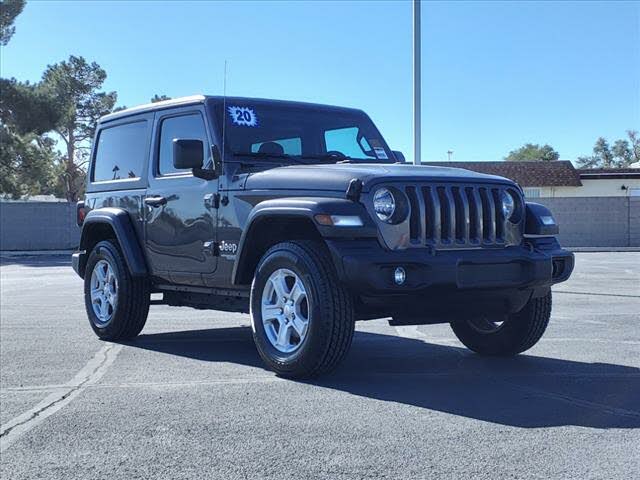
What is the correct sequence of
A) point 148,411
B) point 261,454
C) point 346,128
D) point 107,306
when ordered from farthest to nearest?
1. point 107,306
2. point 346,128
3. point 148,411
4. point 261,454

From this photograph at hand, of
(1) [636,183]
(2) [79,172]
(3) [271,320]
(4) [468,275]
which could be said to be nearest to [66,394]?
(3) [271,320]

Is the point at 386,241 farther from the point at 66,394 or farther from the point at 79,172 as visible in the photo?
the point at 79,172

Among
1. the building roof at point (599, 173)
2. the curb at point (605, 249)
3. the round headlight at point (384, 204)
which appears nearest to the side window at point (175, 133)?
the round headlight at point (384, 204)

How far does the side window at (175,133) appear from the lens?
691 cm

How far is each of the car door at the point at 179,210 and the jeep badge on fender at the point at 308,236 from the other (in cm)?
2

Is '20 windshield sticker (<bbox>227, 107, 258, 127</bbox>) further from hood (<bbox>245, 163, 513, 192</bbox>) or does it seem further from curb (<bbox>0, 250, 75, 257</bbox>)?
curb (<bbox>0, 250, 75, 257</bbox>)

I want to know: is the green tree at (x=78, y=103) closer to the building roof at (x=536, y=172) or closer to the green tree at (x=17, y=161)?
Result: the green tree at (x=17, y=161)

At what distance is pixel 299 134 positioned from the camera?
7.09 m

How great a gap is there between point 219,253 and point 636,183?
36.3 m

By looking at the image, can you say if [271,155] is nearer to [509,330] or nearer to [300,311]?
[300,311]

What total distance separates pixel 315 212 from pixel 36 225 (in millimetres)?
28309

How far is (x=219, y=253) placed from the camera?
6.41 metres

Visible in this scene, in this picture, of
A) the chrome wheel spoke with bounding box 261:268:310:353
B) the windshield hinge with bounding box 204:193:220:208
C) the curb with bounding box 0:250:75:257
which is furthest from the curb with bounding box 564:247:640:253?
the chrome wheel spoke with bounding box 261:268:310:353

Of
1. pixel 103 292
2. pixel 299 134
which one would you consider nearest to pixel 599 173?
pixel 299 134
